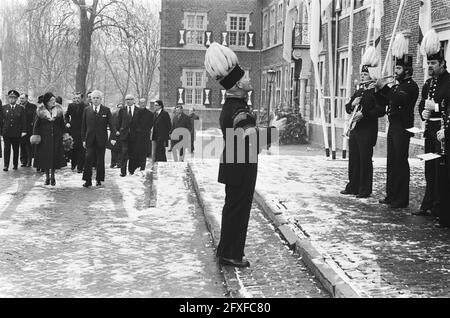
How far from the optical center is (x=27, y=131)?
1733cm

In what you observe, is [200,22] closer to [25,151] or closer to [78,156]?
[25,151]

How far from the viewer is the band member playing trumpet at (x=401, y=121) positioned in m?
9.74

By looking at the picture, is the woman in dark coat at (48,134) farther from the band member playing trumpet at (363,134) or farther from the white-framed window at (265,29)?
the white-framed window at (265,29)

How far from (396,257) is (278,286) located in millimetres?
1357

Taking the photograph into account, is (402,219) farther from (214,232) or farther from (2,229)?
(2,229)

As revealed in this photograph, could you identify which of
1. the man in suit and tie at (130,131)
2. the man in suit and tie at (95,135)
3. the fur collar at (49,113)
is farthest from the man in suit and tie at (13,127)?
the man in suit and tie at (95,135)

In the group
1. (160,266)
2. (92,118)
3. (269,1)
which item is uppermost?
(269,1)

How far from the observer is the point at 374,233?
318 inches

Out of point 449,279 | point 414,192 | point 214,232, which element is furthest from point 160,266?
point 414,192

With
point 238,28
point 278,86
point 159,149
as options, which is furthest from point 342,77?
point 238,28

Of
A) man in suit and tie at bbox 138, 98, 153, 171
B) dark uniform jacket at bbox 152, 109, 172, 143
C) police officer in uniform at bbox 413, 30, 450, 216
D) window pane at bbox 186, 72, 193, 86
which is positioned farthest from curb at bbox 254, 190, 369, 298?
window pane at bbox 186, 72, 193, 86

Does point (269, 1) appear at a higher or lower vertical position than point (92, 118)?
higher

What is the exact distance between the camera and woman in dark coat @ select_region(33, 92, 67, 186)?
13891mm
